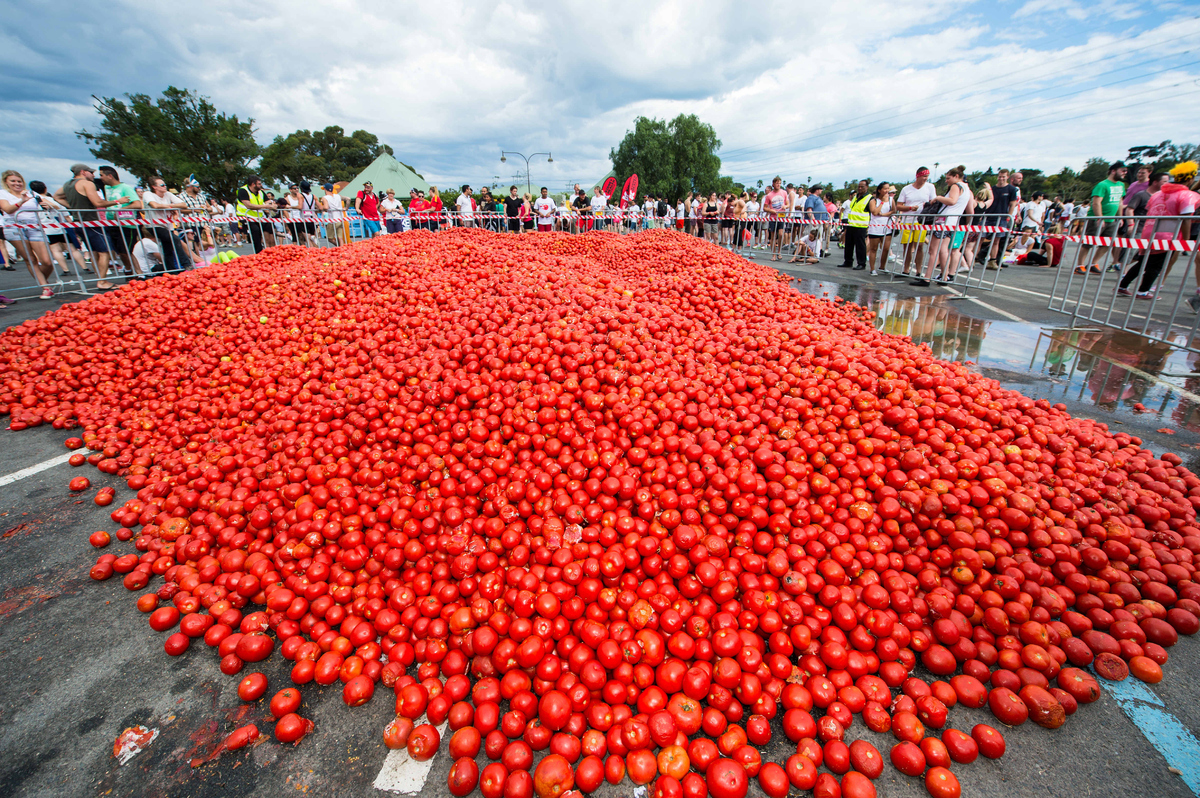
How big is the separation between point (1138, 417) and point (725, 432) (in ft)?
16.4

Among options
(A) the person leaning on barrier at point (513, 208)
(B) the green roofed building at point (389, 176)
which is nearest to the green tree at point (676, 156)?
(B) the green roofed building at point (389, 176)

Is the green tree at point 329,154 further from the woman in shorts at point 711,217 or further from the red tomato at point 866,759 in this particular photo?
the red tomato at point 866,759

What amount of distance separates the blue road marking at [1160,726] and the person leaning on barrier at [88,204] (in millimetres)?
15770

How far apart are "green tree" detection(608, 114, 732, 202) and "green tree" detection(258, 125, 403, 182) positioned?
31.1 m

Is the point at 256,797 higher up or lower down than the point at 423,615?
lower down

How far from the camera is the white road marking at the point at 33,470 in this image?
4.05 meters

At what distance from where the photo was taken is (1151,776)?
6.68ft

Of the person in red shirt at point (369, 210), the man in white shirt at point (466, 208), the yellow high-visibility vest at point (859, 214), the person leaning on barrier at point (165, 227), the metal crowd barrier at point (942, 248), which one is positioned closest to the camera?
the person leaning on barrier at point (165, 227)

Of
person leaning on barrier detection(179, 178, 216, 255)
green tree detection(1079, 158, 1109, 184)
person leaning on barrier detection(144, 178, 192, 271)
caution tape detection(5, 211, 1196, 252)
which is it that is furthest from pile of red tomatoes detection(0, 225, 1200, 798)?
green tree detection(1079, 158, 1109, 184)

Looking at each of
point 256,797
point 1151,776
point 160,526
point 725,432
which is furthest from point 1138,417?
point 160,526

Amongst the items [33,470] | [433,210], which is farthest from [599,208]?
[33,470]

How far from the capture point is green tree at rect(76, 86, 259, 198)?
3553 centimetres

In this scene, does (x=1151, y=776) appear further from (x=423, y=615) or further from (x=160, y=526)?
(x=160, y=526)

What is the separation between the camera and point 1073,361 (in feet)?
22.0
